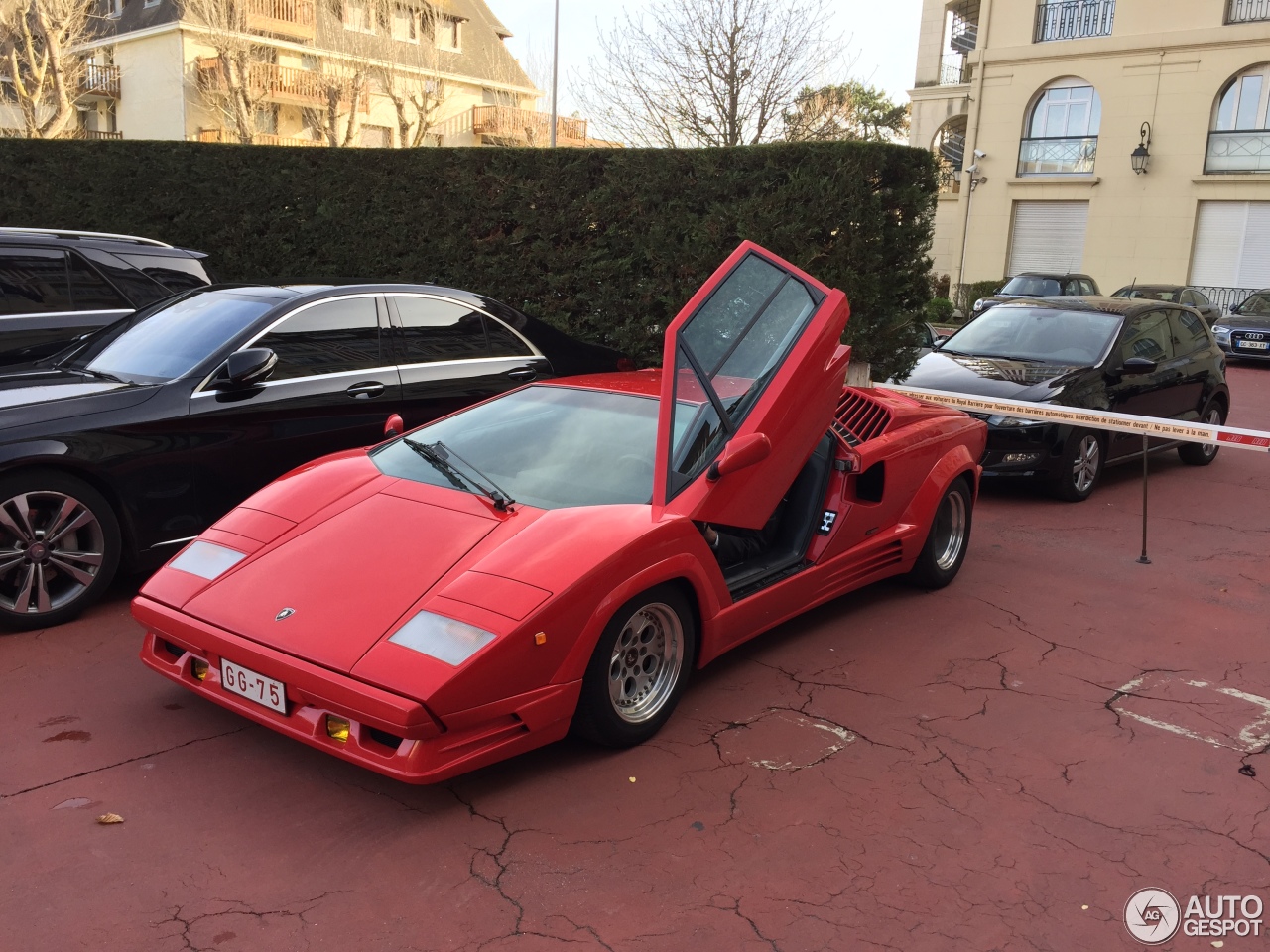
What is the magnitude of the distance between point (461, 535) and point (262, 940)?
152 centimetres

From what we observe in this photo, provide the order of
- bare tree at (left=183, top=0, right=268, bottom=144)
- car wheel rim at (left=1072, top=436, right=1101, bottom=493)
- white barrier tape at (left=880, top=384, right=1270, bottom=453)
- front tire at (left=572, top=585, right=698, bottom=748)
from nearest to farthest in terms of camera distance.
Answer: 1. front tire at (left=572, top=585, right=698, bottom=748)
2. white barrier tape at (left=880, top=384, right=1270, bottom=453)
3. car wheel rim at (left=1072, top=436, right=1101, bottom=493)
4. bare tree at (left=183, top=0, right=268, bottom=144)

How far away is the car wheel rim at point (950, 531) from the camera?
602cm

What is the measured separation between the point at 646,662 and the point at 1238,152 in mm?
30190

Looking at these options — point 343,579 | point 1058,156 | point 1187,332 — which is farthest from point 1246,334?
point 343,579

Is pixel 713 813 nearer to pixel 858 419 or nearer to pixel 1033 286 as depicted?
pixel 858 419

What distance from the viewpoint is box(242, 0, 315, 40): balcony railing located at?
28.5m

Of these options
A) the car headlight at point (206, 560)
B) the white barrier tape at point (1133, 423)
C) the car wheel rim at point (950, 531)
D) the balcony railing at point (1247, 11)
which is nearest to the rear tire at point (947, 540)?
the car wheel rim at point (950, 531)

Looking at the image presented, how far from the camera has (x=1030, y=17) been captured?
30453 millimetres

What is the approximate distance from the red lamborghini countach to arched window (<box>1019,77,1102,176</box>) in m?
28.7

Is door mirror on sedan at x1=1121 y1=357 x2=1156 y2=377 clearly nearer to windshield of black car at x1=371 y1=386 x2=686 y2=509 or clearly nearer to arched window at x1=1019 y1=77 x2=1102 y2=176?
windshield of black car at x1=371 y1=386 x2=686 y2=509

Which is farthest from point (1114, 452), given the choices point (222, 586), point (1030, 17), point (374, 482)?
point (1030, 17)

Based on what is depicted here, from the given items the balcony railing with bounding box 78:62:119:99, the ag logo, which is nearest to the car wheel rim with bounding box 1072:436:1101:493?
the ag logo

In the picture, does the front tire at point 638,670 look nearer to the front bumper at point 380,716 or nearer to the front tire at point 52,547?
the front bumper at point 380,716

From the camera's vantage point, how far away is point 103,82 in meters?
32.2
